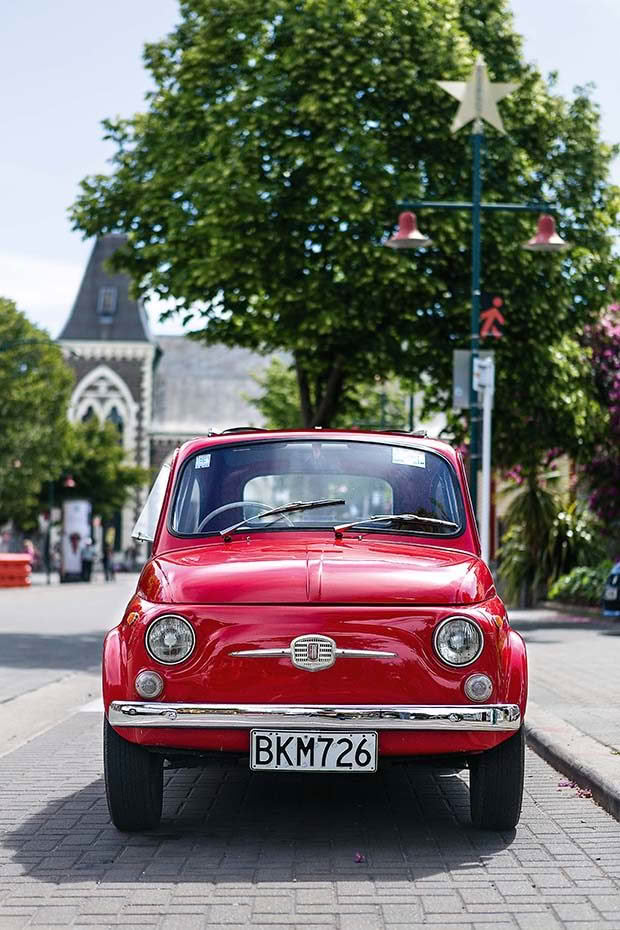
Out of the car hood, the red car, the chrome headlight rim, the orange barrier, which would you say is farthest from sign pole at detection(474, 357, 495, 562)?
the orange barrier

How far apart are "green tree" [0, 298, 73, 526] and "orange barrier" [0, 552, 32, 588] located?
42.4 feet

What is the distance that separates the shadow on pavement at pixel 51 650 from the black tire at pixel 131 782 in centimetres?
887

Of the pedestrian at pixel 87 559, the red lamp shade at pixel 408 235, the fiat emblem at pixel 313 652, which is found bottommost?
the pedestrian at pixel 87 559

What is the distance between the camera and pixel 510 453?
79.5 ft

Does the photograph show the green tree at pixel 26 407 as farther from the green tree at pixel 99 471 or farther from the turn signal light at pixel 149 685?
the turn signal light at pixel 149 685

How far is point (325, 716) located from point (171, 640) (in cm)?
69

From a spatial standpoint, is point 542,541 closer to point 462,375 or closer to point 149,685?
point 462,375

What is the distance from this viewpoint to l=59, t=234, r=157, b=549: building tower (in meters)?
91.9

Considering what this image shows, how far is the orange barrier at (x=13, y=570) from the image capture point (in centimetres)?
4400

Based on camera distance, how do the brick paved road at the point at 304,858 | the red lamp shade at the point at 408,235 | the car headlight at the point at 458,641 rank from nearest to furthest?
the brick paved road at the point at 304,858, the car headlight at the point at 458,641, the red lamp shade at the point at 408,235

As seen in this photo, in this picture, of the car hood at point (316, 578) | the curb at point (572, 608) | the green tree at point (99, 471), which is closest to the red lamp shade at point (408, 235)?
the curb at point (572, 608)

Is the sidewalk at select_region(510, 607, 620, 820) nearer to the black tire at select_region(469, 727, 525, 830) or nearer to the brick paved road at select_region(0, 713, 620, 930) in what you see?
the brick paved road at select_region(0, 713, 620, 930)

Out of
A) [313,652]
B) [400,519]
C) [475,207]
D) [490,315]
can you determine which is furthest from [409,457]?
[475,207]

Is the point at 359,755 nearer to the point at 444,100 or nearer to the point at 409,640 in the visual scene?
the point at 409,640
